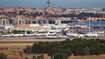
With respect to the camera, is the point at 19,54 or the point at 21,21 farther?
the point at 21,21

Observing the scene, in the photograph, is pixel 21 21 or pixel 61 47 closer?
pixel 61 47

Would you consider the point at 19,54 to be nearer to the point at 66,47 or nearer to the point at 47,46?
the point at 47,46

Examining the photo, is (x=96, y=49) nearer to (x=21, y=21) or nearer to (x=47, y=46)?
(x=47, y=46)

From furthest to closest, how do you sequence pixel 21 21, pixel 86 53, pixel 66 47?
1. pixel 21 21
2. pixel 66 47
3. pixel 86 53

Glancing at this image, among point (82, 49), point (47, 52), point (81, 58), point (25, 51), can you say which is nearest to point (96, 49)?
point (82, 49)

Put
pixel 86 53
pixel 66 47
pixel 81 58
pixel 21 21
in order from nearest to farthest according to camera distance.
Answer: pixel 81 58 → pixel 86 53 → pixel 66 47 → pixel 21 21

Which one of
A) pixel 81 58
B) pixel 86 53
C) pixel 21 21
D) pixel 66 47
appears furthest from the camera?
pixel 21 21

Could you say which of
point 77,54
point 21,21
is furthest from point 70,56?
point 21,21

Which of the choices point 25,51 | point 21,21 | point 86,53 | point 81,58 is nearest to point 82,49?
point 86,53
